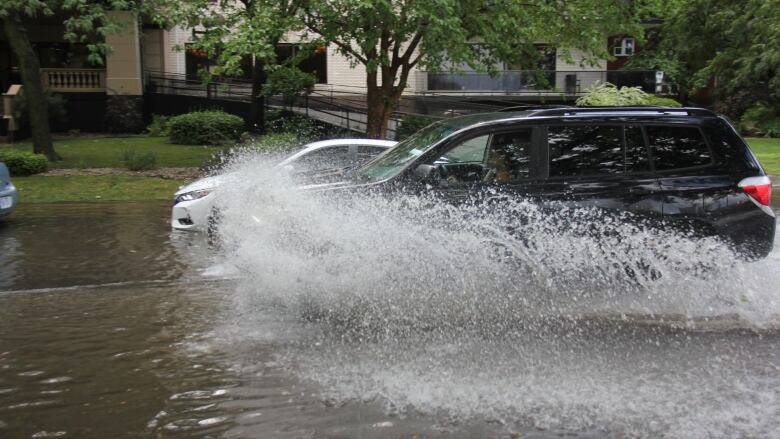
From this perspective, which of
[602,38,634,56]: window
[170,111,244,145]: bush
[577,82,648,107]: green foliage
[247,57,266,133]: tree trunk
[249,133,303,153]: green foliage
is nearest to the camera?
[249,133,303,153]: green foliage

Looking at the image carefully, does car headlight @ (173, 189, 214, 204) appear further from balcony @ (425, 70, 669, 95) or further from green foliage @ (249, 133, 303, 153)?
balcony @ (425, 70, 669, 95)

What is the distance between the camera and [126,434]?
4.16 m

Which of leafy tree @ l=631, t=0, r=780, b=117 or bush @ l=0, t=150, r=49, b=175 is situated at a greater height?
leafy tree @ l=631, t=0, r=780, b=117

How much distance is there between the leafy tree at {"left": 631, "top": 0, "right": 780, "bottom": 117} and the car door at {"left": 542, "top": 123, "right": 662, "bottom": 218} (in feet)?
70.4

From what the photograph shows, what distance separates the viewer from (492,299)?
627 cm

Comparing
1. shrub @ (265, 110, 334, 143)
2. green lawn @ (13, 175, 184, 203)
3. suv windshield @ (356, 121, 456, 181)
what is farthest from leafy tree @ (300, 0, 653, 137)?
suv windshield @ (356, 121, 456, 181)

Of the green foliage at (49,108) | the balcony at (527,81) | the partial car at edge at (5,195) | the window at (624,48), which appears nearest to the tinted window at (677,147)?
the partial car at edge at (5,195)

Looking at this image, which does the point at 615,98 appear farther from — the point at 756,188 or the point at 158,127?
the point at 158,127

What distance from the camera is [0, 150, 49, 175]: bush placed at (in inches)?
621

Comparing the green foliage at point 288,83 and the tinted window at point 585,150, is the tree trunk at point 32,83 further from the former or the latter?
the tinted window at point 585,150

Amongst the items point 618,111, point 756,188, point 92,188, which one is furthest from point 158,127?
point 756,188

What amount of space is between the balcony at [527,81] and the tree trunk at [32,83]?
51.2 ft

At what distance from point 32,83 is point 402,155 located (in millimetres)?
13935

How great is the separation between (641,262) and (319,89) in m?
24.8
